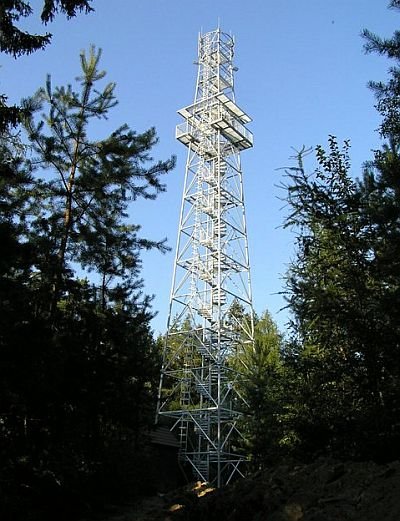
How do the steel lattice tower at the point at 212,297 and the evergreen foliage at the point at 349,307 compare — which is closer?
the evergreen foliage at the point at 349,307

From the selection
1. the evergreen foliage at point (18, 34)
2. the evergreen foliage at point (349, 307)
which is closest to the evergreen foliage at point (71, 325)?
the evergreen foliage at point (18, 34)

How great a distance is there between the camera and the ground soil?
5299 millimetres

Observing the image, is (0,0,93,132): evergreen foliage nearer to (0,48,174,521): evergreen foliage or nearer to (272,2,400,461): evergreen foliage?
(0,48,174,521): evergreen foliage

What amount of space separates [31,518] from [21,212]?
5.41 metres

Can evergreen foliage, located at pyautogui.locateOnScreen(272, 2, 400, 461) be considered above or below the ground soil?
above

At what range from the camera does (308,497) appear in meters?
5.96

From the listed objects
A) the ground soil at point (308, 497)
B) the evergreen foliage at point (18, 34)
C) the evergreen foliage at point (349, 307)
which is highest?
the evergreen foliage at point (18, 34)

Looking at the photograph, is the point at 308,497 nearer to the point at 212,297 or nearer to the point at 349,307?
the point at 349,307

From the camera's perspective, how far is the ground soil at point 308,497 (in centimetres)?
530

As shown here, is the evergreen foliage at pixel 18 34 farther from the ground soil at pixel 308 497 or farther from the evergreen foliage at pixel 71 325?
the ground soil at pixel 308 497

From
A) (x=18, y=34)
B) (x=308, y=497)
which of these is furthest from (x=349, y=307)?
(x=18, y=34)

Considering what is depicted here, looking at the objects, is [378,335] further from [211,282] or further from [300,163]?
[211,282]

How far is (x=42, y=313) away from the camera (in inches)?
372

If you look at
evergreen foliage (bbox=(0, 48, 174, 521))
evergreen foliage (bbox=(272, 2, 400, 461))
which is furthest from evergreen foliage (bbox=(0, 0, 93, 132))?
evergreen foliage (bbox=(272, 2, 400, 461))
